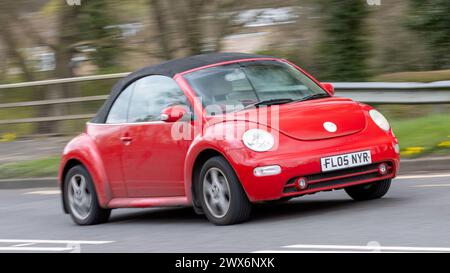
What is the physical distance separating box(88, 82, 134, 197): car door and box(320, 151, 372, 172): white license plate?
2.39 meters

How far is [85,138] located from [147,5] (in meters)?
10.3

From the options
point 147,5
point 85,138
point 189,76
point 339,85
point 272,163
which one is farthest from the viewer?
point 147,5

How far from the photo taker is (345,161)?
29.9 ft

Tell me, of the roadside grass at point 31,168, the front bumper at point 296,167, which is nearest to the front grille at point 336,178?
the front bumper at point 296,167

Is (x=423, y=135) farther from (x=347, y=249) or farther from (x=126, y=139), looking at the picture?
(x=347, y=249)

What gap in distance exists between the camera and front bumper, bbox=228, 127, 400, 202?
8875mm

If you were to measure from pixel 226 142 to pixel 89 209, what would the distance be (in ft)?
8.83

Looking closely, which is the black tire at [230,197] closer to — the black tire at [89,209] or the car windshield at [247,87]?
A: the car windshield at [247,87]

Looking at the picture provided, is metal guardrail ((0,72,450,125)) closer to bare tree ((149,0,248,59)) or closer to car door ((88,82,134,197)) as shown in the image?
bare tree ((149,0,248,59))

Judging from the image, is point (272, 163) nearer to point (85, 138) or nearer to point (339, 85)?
point (85, 138)

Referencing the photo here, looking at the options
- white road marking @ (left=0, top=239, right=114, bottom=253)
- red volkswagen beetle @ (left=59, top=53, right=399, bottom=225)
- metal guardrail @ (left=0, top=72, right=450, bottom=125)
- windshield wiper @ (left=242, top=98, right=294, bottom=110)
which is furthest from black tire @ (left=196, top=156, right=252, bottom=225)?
metal guardrail @ (left=0, top=72, right=450, bottom=125)

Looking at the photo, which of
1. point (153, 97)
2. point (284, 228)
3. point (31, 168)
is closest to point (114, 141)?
point (153, 97)

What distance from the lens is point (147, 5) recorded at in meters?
21.2
